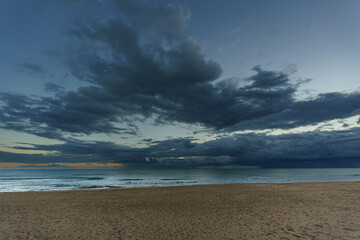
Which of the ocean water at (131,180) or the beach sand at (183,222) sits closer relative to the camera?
the beach sand at (183,222)

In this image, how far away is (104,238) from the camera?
11023mm

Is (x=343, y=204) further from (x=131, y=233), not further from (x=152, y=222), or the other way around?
(x=131, y=233)

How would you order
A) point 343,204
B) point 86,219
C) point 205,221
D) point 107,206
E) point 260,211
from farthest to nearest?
1. point 107,206
2. point 343,204
3. point 260,211
4. point 86,219
5. point 205,221

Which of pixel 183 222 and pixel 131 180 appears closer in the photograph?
pixel 183 222

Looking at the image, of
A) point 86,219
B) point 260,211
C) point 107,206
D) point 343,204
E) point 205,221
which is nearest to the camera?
point 205,221

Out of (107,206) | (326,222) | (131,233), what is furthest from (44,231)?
(326,222)

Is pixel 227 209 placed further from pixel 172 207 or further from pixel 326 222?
pixel 326 222

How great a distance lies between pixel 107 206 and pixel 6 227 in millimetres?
8159

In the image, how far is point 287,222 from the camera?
526 inches

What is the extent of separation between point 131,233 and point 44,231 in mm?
5263

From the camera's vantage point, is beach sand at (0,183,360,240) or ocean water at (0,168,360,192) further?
ocean water at (0,168,360,192)

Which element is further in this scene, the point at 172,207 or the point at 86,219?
A: the point at 172,207

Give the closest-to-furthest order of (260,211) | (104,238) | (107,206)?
(104,238), (260,211), (107,206)

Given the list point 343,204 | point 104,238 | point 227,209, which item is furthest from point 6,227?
point 343,204
